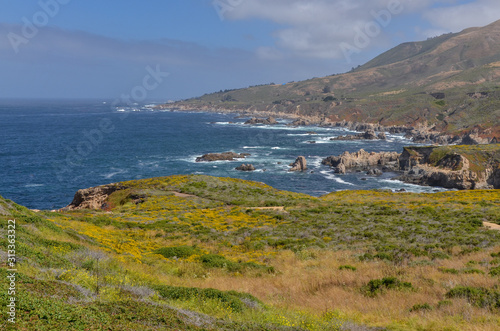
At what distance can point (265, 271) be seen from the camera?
693 inches

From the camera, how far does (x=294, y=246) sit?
23.4 meters

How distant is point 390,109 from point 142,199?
18863 cm

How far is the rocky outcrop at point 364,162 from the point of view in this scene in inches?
3730

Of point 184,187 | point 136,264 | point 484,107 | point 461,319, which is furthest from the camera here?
point 484,107

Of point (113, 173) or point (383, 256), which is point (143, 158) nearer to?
point (113, 173)

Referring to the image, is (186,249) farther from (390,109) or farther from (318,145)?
(390,109)

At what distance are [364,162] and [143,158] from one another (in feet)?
233

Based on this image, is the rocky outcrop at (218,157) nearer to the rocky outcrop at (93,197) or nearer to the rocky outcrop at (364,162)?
the rocky outcrop at (364,162)

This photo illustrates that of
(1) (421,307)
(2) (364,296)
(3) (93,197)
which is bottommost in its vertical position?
(3) (93,197)

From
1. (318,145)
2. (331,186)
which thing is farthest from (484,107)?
(331,186)

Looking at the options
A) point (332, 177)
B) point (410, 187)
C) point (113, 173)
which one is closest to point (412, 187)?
point (410, 187)

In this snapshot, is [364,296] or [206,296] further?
[364,296]

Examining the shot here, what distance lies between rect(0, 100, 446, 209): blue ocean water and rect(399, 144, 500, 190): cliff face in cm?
588

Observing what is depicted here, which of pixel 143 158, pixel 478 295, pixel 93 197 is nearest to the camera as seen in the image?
pixel 478 295
